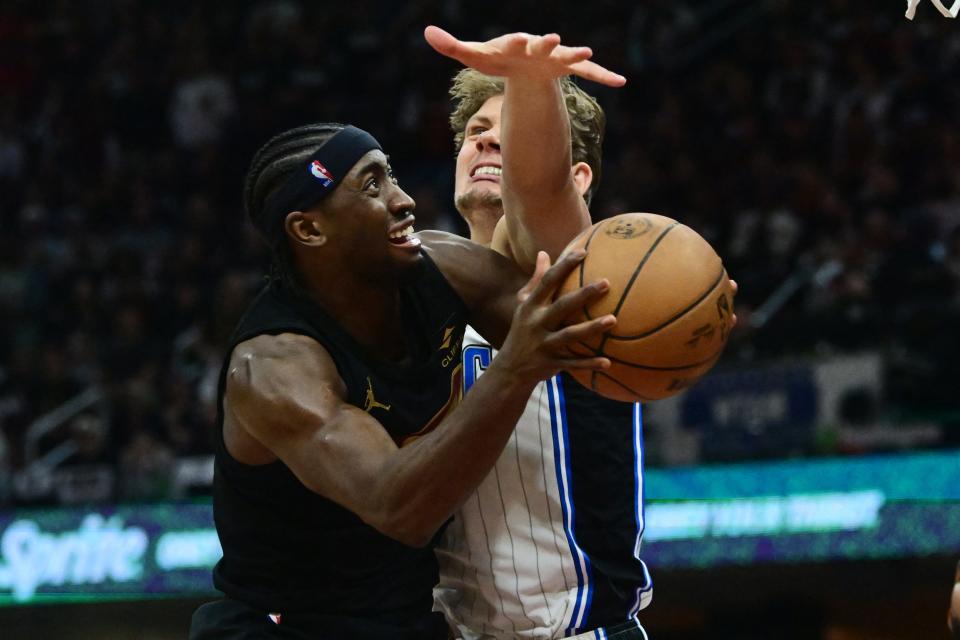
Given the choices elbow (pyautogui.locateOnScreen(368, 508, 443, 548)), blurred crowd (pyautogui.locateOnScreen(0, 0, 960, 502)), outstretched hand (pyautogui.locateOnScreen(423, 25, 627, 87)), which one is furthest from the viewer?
blurred crowd (pyautogui.locateOnScreen(0, 0, 960, 502))

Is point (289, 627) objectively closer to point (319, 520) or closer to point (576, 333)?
point (319, 520)

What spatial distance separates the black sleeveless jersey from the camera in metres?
3.30

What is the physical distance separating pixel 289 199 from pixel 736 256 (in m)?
6.38

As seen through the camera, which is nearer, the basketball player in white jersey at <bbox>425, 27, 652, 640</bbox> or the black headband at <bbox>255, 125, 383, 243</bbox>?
the black headband at <bbox>255, 125, 383, 243</bbox>

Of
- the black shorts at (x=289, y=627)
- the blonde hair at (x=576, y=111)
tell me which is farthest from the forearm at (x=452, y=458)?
the blonde hair at (x=576, y=111)

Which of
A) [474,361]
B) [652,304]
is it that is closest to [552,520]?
[474,361]

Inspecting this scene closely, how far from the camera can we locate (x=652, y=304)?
288cm

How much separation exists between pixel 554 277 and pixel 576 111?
1208mm

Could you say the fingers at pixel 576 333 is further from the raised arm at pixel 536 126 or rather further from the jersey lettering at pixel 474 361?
the jersey lettering at pixel 474 361

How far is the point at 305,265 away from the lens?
11.3ft

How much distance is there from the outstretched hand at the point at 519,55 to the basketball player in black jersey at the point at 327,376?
0.04 m

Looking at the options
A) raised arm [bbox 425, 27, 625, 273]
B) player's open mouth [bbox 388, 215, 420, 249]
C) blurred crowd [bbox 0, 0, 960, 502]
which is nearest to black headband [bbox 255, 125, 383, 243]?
player's open mouth [bbox 388, 215, 420, 249]

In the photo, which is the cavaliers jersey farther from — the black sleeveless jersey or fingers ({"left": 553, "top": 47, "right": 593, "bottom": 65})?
fingers ({"left": 553, "top": 47, "right": 593, "bottom": 65})

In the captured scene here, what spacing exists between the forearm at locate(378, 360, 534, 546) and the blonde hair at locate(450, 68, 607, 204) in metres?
1.24
